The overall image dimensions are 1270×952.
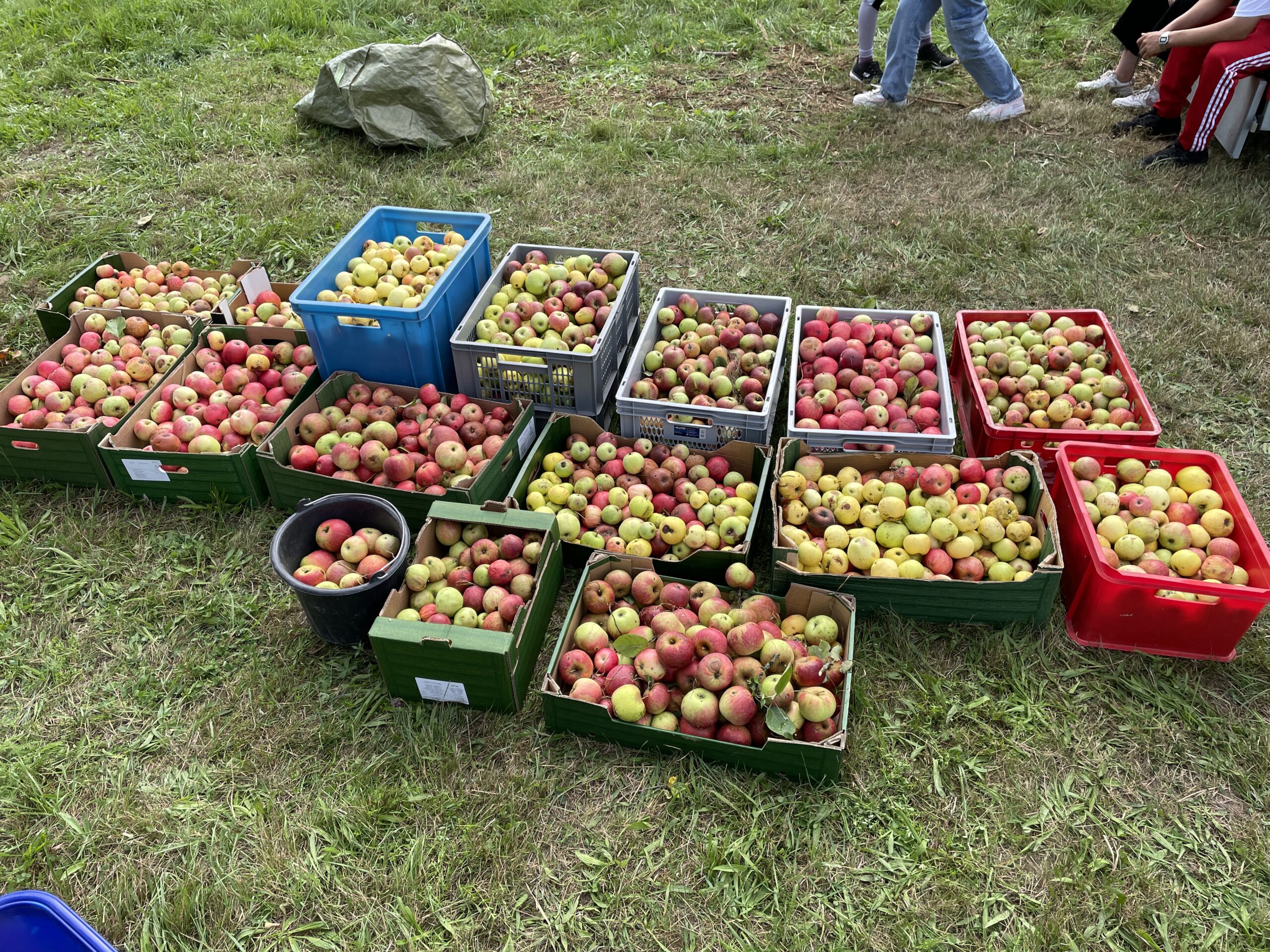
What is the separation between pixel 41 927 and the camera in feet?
6.99

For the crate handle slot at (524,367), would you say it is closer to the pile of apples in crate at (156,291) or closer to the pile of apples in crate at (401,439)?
the pile of apples in crate at (401,439)

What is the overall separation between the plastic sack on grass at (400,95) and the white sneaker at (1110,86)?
223 inches

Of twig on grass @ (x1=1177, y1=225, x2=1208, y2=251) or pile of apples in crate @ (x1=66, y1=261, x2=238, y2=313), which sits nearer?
pile of apples in crate @ (x1=66, y1=261, x2=238, y2=313)

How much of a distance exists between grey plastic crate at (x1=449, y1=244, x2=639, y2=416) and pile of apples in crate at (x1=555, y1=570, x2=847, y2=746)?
4.09ft

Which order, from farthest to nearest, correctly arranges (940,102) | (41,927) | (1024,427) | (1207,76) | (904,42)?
(940,102)
(904,42)
(1207,76)
(1024,427)
(41,927)

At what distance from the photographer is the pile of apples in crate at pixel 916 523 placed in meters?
3.43

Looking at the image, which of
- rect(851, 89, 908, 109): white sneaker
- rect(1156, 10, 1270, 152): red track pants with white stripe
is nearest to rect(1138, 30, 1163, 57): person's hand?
rect(1156, 10, 1270, 152): red track pants with white stripe

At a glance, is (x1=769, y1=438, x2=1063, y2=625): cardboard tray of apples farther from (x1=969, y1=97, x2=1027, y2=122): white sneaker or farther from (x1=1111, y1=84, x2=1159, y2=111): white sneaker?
(x1=1111, y1=84, x2=1159, y2=111): white sneaker

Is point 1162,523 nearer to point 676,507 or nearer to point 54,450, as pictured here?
point 676,507

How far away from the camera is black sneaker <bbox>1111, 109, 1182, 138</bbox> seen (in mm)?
7102

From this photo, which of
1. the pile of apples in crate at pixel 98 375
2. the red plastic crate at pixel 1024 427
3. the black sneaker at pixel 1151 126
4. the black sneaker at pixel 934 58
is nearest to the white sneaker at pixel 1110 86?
the black sneaker at pixel 1151 126

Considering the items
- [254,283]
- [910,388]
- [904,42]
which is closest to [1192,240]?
[904,42]

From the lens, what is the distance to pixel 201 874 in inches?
109

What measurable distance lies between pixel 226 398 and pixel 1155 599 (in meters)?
4.32
